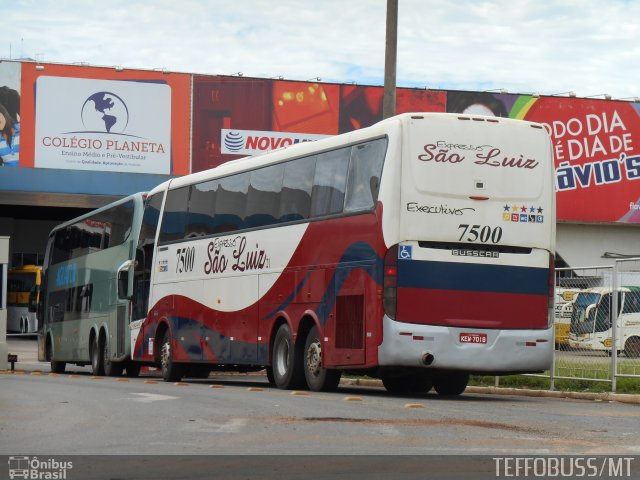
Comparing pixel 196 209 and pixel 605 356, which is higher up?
pixel 196 209

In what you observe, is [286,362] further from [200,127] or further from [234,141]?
[234,141]

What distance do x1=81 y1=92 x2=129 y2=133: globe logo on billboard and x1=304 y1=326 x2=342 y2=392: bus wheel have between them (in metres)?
37.1

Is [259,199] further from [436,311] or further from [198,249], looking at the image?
[436,311]

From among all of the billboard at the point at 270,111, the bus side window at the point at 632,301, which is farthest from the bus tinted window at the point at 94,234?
the billboard at the point at 270,111

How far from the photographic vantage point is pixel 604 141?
6084 centimetres

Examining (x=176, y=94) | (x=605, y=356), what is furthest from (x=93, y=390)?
(x=176, y=94)

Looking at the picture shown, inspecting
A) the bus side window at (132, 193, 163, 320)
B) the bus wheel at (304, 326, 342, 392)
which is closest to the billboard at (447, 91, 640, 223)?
the bus side window at (132, 193, 163, 320)

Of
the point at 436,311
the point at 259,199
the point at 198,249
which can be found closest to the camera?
the point at 436,311

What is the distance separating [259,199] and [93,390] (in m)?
4.59

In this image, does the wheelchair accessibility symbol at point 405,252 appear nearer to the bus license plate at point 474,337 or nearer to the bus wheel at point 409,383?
the bus license plate at point 474,337

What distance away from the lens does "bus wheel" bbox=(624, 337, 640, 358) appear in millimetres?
19719

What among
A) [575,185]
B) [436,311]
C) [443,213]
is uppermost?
[575,185]

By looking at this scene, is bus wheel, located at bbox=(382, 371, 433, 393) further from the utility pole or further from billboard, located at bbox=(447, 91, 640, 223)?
billboard, located at bbox=(447, 91, 640, 223)

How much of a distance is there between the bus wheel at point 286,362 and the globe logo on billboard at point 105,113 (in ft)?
118
